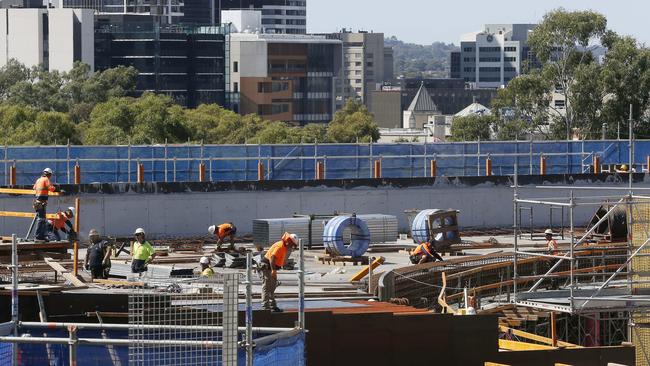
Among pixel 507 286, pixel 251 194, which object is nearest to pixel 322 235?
pixel 251 194

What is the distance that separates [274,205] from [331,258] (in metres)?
8.05

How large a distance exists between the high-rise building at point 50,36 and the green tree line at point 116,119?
11810mm

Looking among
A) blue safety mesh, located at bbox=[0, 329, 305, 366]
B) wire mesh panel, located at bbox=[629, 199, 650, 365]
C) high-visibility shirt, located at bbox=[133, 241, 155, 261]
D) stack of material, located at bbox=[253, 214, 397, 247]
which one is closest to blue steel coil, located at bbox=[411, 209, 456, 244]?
stack of material, located at bbox=[253, 214, 397, 247]

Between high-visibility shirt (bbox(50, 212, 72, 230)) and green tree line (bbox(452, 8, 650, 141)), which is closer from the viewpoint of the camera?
high-visibility shirt (bbox(50, 212, 72, 230))

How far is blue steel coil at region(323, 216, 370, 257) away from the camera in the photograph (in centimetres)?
4078

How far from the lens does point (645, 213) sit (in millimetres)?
31375

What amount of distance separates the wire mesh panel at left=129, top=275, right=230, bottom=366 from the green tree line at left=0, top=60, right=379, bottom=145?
53.7 m

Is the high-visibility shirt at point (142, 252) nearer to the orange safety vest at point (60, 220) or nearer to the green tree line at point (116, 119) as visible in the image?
the orange safety vest at point (60, 220)

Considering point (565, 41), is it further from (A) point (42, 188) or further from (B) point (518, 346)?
(B) point (518, 346)

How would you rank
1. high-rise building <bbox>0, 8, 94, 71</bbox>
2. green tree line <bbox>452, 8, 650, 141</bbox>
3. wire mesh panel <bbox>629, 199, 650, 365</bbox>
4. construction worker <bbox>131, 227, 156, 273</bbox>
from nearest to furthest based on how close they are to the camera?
wire mesh panel <bbox>629, 199, 650, 365</bbox>, construction worker <bbox>131, 227, 156, 273</bbox>, green tree line <bbox>452, 8, 650, 141</bbox>, high-rise building <bbox>0, 8, 94, 71</bbox>

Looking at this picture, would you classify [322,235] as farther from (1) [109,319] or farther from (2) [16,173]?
(1) [109,319]

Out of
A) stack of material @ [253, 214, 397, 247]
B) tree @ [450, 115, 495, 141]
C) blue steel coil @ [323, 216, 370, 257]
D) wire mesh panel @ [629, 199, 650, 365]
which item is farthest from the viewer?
tree @ [450, 115, 495, 141]

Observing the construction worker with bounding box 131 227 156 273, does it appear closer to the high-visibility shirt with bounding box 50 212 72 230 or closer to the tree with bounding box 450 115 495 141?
the high-visibility shirt with bounding box 50 212 72 230

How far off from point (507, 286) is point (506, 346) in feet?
28.8
